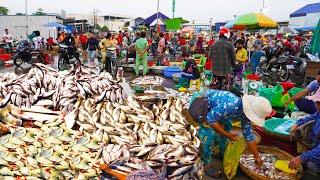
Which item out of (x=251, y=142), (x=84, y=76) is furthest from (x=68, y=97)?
(x=251, y=142)

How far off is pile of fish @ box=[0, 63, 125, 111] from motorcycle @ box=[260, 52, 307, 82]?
302 inches

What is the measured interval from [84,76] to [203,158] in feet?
10.2

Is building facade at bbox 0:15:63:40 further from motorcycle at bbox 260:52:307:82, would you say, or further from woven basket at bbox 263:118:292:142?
woven basket at bbox 263:118:292:142

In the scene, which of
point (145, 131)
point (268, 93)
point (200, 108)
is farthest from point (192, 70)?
point (200, 108)

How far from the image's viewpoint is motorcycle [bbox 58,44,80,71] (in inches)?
537

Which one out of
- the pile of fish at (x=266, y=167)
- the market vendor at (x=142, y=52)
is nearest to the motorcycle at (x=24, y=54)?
the market vendor at (x=142, y=52)

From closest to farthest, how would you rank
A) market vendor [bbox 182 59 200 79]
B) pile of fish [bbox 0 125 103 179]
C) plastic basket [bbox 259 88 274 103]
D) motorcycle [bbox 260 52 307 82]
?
pile of fish [bbox 0 125 103 179]
plastic basket [bbox 259 88 274 103]
market vendor [bbox 182 59 200 79]
motorcycle [bbox 260 52 307 82]

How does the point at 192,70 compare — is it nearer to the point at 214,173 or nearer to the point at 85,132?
the point at 214,173

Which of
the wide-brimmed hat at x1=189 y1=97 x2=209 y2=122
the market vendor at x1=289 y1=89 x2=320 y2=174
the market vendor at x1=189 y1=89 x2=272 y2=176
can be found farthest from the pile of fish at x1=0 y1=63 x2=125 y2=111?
the market vendor at x1=289 y1=89 x2=320 y2=174

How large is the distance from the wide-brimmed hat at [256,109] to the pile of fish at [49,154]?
171 centimetres

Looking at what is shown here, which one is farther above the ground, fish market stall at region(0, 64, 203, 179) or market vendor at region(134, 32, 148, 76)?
market vendor at region(134, 32, 148, 76)

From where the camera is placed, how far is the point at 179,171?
3434 mm

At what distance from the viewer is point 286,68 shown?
38.8ft

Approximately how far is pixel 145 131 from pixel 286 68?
9.01 metres
